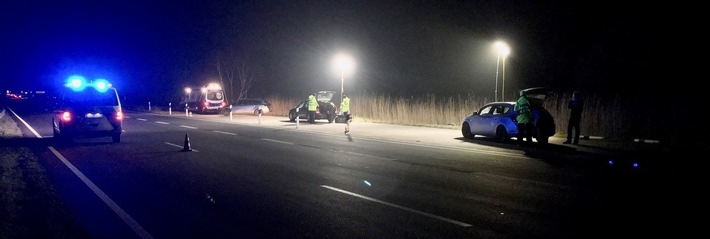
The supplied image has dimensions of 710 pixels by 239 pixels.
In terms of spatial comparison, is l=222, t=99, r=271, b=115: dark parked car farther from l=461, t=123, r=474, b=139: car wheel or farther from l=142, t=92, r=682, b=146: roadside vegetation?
l=461, t=123, r=474, b=139: car wheel

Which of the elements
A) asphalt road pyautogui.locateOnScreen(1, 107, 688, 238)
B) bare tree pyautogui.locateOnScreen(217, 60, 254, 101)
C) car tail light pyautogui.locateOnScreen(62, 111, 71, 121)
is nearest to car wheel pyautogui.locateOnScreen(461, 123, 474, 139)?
asphalt road pyautogui.locateOnScreen(1, 107, 688, 238)

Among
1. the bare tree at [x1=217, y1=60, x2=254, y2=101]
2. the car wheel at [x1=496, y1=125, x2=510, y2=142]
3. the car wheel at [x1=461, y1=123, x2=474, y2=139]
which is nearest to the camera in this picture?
the car wheel at [x1=496, y1=125, x2=510, y2=142]

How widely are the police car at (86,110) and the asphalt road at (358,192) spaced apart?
3.97 feet

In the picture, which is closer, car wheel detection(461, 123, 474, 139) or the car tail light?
the car tail light

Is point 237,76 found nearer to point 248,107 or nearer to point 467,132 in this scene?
point 248,107

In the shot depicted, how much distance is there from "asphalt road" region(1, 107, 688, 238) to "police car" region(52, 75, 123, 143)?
1.21 m

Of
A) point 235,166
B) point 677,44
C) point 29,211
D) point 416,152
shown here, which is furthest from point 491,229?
point 677,44

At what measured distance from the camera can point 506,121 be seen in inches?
741

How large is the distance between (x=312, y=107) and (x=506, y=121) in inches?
531

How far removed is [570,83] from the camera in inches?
1747

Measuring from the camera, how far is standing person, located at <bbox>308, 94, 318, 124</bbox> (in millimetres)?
29922

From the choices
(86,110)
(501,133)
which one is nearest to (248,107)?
(86,110)

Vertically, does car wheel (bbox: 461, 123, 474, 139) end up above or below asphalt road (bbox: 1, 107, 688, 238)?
above

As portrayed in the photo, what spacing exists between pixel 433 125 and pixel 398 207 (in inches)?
824
